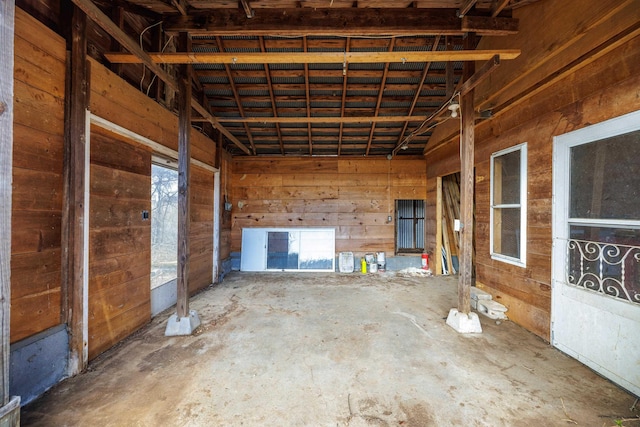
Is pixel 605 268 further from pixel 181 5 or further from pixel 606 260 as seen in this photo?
pixel 181 5

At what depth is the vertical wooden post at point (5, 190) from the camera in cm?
130

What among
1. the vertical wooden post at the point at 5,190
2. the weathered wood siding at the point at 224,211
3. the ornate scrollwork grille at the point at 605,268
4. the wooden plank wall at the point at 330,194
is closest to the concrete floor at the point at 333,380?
the vertical wooden post at the point at 5,190

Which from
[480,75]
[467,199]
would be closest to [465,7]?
[480,75]

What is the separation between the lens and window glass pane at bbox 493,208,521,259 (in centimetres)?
337

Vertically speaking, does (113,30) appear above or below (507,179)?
above

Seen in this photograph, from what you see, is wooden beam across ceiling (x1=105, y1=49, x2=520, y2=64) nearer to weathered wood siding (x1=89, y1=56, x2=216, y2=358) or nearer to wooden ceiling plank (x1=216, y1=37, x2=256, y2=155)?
weathered wood siding (x1=89, y1=56, x2=216, y2=358)

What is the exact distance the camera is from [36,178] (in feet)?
6.42

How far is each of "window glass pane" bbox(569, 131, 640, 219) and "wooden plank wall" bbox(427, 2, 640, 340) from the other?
0.23 m

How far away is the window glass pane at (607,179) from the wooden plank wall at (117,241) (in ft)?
15.6

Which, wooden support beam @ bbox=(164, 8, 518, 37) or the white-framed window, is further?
the white-framed window

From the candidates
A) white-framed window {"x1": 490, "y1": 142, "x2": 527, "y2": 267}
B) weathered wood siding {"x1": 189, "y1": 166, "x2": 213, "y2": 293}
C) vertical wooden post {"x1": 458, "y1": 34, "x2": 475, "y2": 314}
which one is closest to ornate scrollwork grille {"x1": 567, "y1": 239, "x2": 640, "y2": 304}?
white-framed window {"x1": 490, "y1": 142, "x2": 527, "y2": 267}

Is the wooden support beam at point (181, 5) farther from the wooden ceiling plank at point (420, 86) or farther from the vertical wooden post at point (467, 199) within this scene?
the vertical wooden post at point (467, 199)

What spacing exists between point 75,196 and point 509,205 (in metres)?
4.89

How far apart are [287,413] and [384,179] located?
18.4 feet
